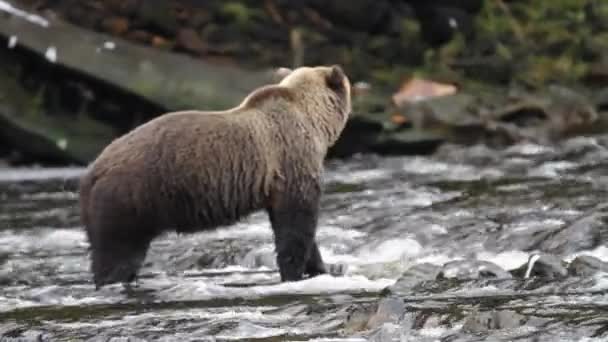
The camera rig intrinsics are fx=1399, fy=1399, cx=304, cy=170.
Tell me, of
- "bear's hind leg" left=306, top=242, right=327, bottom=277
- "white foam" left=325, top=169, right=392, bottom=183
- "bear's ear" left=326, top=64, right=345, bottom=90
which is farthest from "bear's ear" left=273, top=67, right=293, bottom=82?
"white foam" left=325, top=169, right=392, bottom=183

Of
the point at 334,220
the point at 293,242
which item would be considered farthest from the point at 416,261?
the point at 334,220

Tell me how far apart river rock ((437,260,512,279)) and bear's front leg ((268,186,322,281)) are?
86 cm

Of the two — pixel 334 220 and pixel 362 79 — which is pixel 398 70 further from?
pixel 334 220

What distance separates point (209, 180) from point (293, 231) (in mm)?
616

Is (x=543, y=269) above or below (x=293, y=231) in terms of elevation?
below

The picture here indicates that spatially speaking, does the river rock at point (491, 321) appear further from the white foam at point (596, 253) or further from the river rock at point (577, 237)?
the river rock at point (577, 237)

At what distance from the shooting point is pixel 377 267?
29.5 feet

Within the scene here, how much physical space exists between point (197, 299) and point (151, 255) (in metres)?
2.32

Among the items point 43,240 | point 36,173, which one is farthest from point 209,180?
point 36,173

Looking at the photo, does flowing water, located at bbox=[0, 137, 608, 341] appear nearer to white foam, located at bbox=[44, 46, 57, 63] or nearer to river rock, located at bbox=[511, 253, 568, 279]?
river rock, located at bbox=[511, 253, 568, 279]

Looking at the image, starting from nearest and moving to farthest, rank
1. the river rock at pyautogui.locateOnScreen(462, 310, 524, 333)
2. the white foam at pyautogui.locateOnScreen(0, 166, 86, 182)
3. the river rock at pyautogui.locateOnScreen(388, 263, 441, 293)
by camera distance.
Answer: the river rock at pyautogui.locateOnScreen(462, 310, 524, 333)
the river rock at pyautogui.locateOnScreen(388, 263, 441, 293)
the white foam at pyautogui.locateOnScreen(0, 166, 86, 182)

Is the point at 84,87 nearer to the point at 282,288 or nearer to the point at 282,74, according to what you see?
the point at 282,74

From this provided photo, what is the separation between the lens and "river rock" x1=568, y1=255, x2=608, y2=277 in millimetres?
8031

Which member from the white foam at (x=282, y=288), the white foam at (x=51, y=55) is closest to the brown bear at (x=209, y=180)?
the white foam at (x=282, y=288)
